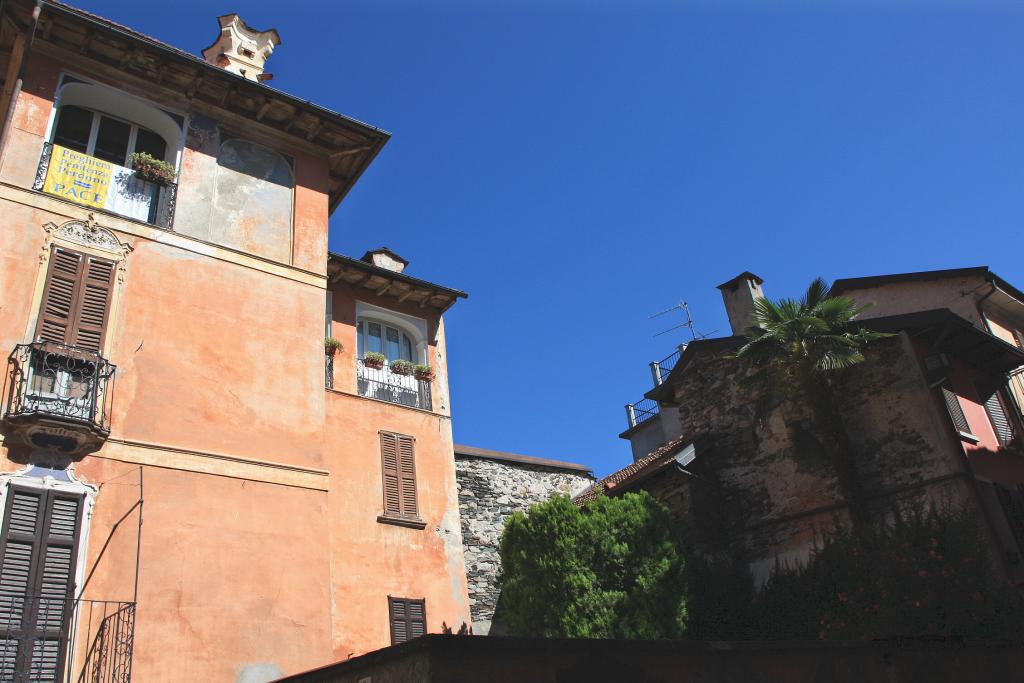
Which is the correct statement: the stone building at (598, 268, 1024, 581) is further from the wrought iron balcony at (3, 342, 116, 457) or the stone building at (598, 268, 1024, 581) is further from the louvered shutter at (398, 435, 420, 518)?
the wrought iron balcony at (3, 342, 116, 457)

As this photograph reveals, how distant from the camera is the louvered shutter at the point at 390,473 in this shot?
1606 cm

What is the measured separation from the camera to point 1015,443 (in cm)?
1908

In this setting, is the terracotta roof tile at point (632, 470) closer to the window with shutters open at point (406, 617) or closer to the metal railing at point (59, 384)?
the window with shutters open at point (406, 617)

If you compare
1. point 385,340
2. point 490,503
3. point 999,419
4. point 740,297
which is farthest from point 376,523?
point 999,419

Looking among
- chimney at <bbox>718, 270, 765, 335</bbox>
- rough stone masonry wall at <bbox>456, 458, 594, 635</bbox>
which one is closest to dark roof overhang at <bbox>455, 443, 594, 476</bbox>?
rough stone masonry wall at <bbox>456, 458, 594, 635</bbox>

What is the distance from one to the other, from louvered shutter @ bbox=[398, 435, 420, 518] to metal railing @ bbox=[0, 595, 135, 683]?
674 centimetres

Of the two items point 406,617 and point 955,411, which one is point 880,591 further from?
point 406,617

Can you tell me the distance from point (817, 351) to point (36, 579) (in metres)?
14.7

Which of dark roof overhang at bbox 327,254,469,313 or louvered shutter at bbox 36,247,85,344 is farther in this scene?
dark roof overhang at bbox 327,254,469,313

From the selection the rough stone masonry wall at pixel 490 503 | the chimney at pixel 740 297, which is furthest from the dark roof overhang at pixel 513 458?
the chimney at pixel 740 297

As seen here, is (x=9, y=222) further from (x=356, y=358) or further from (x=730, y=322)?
(x=730, y=322)

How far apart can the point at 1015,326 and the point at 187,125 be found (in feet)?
79.2

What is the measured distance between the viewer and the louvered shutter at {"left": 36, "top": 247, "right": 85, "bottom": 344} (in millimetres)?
11352

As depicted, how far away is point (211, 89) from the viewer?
14.7 metres
